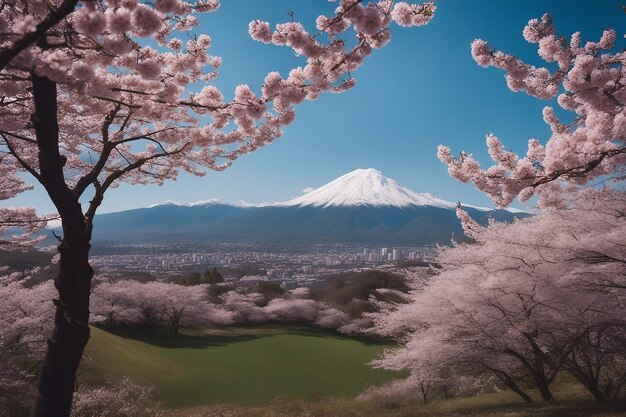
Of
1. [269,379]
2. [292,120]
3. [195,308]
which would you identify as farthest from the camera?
[195,308]

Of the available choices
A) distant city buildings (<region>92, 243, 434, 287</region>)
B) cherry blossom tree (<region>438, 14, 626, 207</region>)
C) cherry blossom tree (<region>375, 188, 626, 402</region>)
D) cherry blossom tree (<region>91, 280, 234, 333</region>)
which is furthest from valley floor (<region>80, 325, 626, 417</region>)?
distant city buildings (<region>92, 243, 434, 287</region>)

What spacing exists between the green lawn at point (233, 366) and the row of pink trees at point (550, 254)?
11.0 meters

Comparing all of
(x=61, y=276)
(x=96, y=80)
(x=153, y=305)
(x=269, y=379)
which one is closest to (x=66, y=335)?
(x=61, y=276)

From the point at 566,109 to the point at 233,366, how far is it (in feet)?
81.2

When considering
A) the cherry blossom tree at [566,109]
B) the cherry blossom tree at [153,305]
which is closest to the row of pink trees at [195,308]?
the cherry blossom tree at [153,305]

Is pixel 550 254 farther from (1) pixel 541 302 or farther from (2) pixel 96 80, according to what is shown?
(2) pixel 96 80

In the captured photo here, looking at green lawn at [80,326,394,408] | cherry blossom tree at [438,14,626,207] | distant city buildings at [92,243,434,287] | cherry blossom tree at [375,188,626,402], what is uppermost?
cherry blossom tree at [438,14,626,207]

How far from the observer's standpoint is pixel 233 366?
25.7 m

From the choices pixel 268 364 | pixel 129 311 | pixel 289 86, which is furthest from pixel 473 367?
pixel 129 311

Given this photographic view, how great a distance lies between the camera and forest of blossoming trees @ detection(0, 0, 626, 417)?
4.06m

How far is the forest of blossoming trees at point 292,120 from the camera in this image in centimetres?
406

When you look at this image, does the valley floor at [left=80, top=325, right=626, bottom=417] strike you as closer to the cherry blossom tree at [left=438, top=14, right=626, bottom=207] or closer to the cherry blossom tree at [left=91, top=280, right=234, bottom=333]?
the cherry blossom tree at [left=91, top=280, right=234, bottom=333]

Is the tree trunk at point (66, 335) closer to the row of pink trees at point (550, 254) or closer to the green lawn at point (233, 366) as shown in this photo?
the row of pink trees at point (550, 254)

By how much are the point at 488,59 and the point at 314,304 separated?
44932 mm
